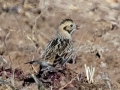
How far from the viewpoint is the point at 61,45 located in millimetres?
8078

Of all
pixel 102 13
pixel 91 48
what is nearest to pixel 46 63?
pixel 91 48

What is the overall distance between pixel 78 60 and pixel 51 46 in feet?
2.33

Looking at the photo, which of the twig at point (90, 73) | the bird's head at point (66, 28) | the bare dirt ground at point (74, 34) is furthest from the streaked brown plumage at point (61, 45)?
the twig at point (90, 73)

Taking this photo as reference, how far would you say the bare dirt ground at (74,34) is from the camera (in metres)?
7.99

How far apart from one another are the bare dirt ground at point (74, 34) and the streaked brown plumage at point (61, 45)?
28 centimetres

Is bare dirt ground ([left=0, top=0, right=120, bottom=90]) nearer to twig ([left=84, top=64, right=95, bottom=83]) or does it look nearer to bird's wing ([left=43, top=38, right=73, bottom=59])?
twig ([left=84, top=64, right=95, bottom=83])

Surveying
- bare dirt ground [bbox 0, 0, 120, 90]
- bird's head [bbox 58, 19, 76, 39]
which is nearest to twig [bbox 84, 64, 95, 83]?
bare dirt ground [bbox 0, 0, 120, 90]

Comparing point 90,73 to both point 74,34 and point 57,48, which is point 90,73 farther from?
point 74,34

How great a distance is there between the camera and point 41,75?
7484 millimetres

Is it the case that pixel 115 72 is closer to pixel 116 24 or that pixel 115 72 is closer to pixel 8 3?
pixel 116 24

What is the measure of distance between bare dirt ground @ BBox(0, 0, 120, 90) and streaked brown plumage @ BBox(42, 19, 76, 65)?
0.93 ft

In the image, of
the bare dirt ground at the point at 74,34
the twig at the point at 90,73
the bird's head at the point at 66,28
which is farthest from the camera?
the bird's head at the point at 66,28

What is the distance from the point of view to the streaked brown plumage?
7.68m

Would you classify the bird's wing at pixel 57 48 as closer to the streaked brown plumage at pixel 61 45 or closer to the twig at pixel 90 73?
the streaked brown plumage at pixel 61 45
